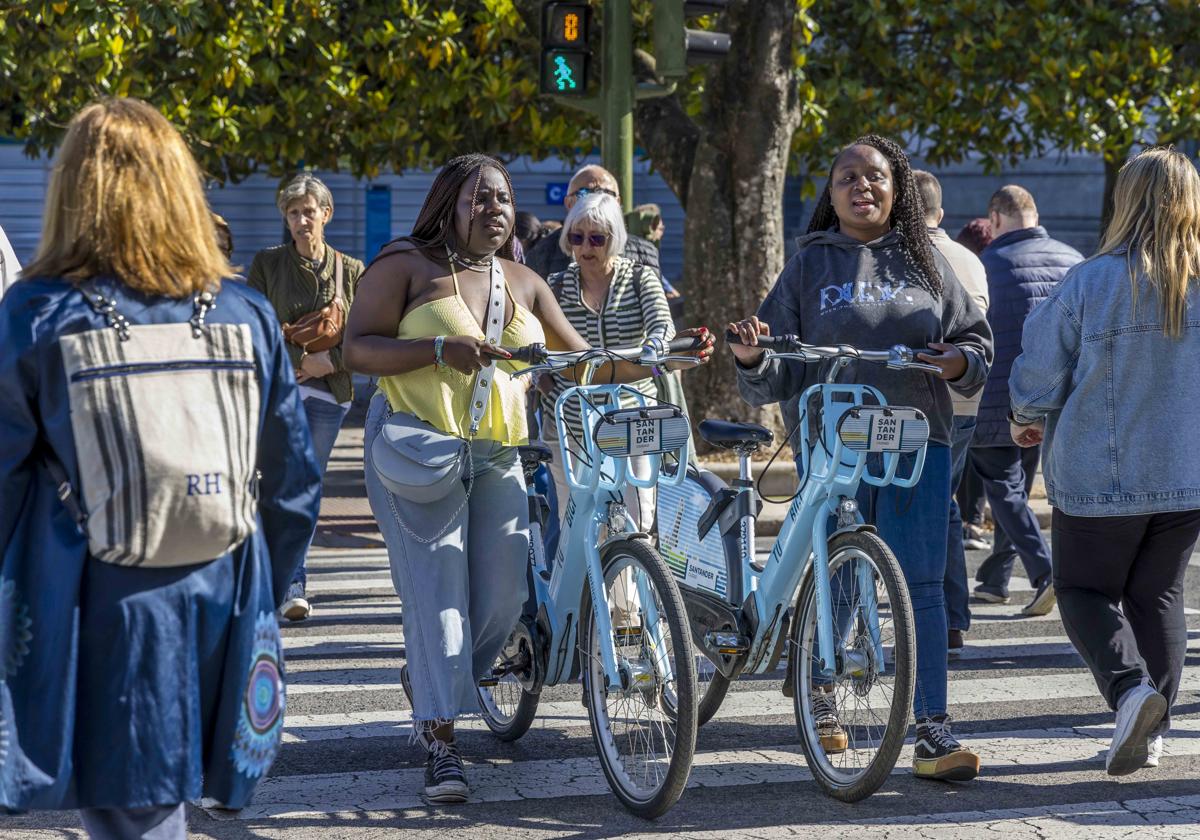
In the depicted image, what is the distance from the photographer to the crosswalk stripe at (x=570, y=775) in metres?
4.81

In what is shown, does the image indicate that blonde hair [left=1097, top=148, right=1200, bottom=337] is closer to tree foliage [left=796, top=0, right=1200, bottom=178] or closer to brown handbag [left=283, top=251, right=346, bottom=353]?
brown handbag [left=283, top=251, right=346, bottom=353]

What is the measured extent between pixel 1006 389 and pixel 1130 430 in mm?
3230

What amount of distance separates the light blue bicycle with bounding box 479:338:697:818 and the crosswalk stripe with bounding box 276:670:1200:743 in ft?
2.17

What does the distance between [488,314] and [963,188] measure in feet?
65.4

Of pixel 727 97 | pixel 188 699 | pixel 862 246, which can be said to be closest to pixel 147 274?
pixel 188 699

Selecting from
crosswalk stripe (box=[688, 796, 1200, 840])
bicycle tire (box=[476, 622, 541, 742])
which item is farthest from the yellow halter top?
crosswalk stripe (box=[688, 796, 1200, 840])

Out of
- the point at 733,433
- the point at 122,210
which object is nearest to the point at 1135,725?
the point at 733,433

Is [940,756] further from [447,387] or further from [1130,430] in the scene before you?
[447,387]

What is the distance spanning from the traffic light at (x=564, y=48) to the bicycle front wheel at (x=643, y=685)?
22.2ft

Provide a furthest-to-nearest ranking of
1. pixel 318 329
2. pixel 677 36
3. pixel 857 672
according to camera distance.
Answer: pixel 677 36, pixel 318 329, pixel 857 672

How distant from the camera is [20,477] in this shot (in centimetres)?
303

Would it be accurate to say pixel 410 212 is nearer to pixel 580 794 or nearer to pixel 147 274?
pixel 580 794

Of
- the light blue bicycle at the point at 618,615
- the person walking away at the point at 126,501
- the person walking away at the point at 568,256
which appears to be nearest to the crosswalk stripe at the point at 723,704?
the light blue bicycle at the point at 618,615

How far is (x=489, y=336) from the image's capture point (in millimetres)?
4934
